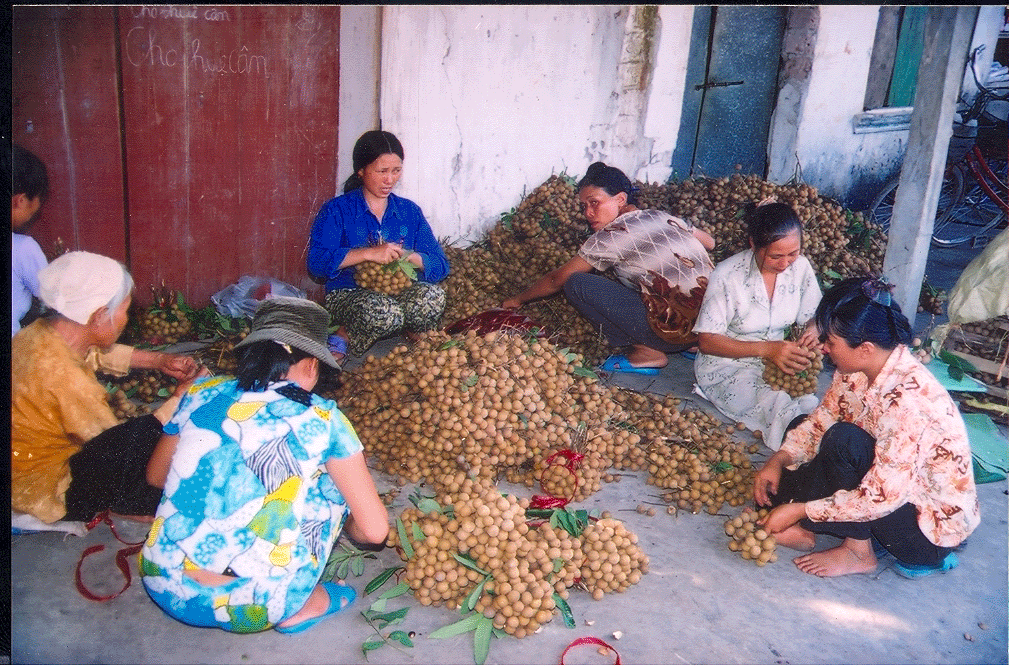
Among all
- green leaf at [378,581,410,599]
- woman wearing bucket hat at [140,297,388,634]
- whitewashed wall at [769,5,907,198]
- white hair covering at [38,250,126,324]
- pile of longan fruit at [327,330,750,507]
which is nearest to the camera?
woman wearing bucket hat at [140,297,388,634]

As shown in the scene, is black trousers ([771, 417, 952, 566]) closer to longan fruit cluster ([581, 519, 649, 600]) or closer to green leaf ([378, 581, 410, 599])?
longan fruit cluster ([581, 519, 649, 600])

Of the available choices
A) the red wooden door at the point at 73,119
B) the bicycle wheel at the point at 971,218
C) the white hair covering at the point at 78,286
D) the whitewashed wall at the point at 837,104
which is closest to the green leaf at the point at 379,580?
the white hair covering at the point at 78,286

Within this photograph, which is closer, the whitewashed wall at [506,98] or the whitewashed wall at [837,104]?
the whitewashed wall at [506,98]

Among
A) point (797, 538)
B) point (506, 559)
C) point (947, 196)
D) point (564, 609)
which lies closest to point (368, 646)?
point (506, 559)

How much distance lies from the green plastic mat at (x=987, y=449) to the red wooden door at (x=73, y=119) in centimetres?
413

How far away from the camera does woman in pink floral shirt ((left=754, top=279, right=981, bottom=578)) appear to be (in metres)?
2.65

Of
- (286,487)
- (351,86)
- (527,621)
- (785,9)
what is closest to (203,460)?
(286,487)

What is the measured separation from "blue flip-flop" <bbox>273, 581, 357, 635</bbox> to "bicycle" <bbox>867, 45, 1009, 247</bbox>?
6740 mm

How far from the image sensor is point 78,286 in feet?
8.10

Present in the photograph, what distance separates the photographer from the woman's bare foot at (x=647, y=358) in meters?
4.50

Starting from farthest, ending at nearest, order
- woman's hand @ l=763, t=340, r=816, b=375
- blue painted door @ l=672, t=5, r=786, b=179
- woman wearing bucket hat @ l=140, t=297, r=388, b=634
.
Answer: blue painted door @ l=672, t=5, r=786, b=179 < woman's hand @ l=763, t=340, r=816, b=375 < woman wearing bucket hat @ l=140, t=297, r=388, b=634

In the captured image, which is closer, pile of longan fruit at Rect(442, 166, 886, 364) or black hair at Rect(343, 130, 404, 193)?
black hair at Rect(343, 130, 404, 193)

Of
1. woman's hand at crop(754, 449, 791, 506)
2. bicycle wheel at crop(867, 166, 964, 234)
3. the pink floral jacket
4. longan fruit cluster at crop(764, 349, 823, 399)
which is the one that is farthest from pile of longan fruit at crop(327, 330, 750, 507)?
bicycle wheel at crop(867, 166, 964, 234)

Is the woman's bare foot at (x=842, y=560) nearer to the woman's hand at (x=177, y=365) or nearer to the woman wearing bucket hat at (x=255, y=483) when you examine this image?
the woman wearing bucket hat at (x=255, y=483)
